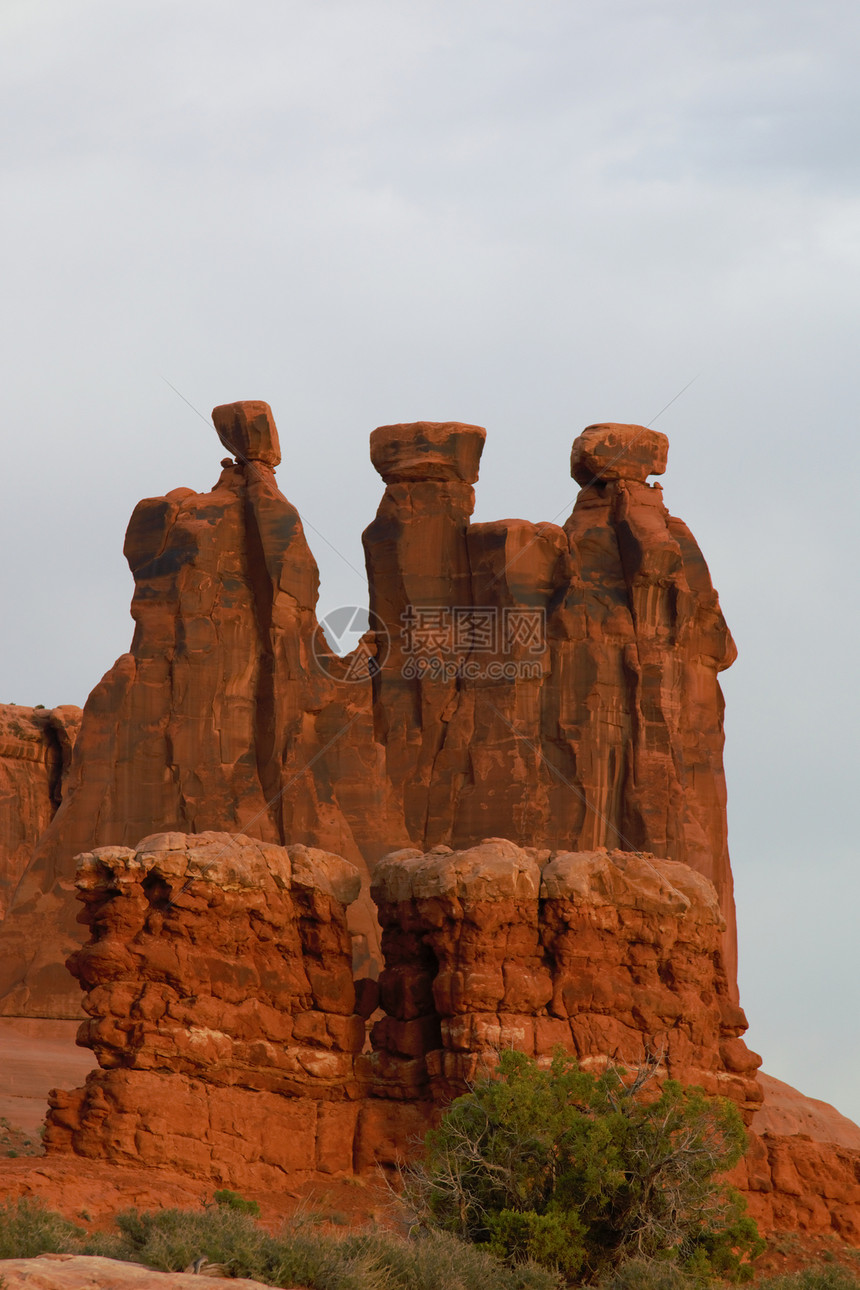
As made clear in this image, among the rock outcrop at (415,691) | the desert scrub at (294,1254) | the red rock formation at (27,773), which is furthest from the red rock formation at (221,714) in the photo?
the desert scrub at (294,1254)

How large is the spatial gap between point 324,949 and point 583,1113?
503 centimetres

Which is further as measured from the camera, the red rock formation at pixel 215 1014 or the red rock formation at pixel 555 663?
the red rock formation at pixel 555 663

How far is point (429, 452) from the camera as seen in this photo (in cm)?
4775

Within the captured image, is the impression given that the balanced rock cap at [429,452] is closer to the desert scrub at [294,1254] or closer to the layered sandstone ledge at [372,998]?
the layered sandstone ledge at [372,998]

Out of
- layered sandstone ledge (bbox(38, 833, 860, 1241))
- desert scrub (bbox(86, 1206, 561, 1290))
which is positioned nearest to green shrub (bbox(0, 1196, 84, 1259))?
desert scrub (bbox(86, 1206, 561, 1290))

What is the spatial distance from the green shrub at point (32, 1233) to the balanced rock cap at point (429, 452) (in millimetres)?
32009

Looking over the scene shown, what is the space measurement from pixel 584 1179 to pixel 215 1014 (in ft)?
18.8

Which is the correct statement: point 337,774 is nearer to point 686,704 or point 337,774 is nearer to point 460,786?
point 460,786

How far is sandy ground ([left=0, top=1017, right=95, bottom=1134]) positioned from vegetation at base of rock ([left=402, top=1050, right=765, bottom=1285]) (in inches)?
506

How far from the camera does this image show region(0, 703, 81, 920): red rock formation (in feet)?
196

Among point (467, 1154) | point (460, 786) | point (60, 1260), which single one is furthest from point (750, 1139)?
point (460, 786)

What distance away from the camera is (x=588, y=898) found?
80.3ft

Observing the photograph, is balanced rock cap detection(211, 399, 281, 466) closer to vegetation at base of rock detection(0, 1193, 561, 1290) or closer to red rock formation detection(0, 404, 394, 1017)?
red rock formation detection(0, 404, 394, 1017)

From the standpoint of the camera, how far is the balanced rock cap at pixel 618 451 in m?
48.0
